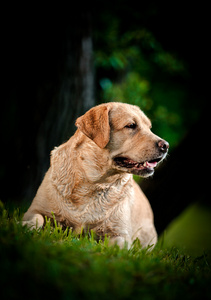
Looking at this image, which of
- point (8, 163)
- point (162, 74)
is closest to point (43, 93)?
point (8, 163)

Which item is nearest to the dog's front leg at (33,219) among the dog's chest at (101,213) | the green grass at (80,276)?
the dog's chest at (101,213)

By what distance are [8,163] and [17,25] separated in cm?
245

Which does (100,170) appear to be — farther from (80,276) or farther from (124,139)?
(80,276)

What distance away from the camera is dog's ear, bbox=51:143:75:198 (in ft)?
12.8

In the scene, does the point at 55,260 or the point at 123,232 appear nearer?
the point at 55,260

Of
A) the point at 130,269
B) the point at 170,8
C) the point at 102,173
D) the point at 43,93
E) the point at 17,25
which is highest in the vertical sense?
the point at 170,8

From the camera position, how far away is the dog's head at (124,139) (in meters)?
3.71

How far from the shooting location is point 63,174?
3.93 metres

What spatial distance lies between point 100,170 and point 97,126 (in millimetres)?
484

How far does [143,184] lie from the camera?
6.32 metres

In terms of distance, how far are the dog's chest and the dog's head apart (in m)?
0.35

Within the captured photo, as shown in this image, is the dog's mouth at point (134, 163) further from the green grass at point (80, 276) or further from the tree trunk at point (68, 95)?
the tree trunk at point (68, 95)

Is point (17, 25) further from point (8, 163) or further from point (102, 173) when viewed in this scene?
point (102, 173)

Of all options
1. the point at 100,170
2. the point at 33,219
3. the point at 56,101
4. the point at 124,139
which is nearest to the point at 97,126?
the point at 124,139
